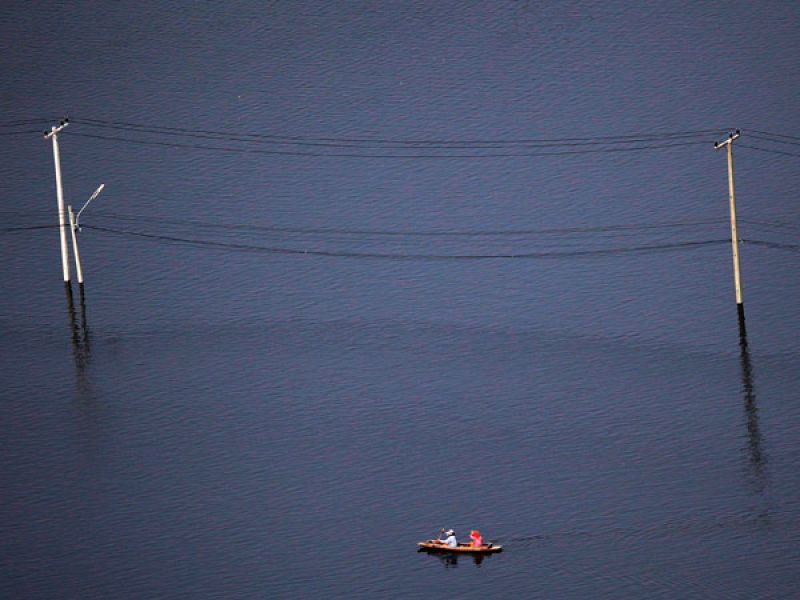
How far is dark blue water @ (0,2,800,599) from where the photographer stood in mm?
55406

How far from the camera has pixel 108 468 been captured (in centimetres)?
6097

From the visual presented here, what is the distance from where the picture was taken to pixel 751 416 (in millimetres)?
66188

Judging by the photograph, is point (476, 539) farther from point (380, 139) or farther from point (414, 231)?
point (380, 139)

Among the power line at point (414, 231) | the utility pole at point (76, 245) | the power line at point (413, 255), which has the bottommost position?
the utility pole at point (76, 245)

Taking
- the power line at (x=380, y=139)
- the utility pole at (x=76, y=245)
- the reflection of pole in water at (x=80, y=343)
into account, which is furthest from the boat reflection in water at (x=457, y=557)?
the power line at (x=380, y=139)

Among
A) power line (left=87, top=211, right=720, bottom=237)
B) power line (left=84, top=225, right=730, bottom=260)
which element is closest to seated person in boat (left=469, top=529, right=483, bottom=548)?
power line (left=84, top=225, right=730, bottom=260)

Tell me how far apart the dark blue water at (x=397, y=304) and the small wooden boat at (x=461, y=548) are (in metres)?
0.42

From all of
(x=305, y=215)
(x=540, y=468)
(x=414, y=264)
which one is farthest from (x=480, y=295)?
(x=540, y=468)

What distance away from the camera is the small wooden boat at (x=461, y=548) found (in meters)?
53.5

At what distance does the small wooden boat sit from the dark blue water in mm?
417

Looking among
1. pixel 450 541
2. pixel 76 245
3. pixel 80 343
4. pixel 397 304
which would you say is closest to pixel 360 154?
pixel 397 304

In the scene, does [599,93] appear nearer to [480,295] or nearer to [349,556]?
[480,295]

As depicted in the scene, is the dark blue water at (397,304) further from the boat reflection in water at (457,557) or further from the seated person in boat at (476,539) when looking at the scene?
the seated person in boat at (476,539)

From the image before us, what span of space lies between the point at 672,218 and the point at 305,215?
20.4 metres
